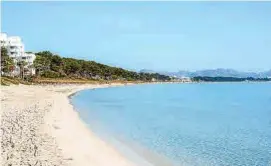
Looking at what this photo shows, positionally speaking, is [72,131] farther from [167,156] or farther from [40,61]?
[40,61]

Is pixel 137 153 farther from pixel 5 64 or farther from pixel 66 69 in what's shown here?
pixel 66 69

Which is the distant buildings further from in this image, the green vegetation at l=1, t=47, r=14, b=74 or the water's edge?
the water's edge

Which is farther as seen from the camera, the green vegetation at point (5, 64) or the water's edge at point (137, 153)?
the green vegetation at point (5, 64)

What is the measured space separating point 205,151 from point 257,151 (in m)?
3.05

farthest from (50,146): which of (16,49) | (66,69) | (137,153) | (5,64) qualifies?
(66,69)

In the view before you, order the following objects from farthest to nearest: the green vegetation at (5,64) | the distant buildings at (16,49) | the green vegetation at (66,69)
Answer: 1. the green vegetation at (66,69)
2. the distant buildings at (16,49)
3. the green vegetation at (5,64)

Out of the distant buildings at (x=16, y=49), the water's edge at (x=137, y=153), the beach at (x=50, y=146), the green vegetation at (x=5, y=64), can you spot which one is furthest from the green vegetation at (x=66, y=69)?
the water's edge at (x=137, y=153)

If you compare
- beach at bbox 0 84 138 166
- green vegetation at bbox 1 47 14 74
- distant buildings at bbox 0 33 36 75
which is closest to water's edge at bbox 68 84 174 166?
beach at bbox 0 84 138 166

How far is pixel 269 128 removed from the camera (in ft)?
124

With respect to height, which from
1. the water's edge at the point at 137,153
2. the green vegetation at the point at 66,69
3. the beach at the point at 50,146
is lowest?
the water's edge at the point at 137,153

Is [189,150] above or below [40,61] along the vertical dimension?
below

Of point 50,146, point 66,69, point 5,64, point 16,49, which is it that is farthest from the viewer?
point 66,69

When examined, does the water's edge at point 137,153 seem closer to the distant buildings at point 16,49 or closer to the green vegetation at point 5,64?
the green vegetation at point 5,64

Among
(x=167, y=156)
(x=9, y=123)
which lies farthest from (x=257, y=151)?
(x=9, y=123)
